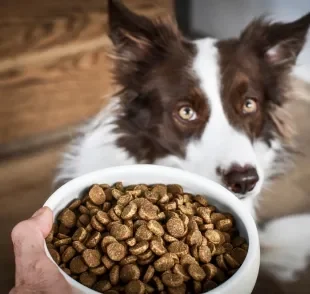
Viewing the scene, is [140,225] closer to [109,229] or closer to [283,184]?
[109,229]

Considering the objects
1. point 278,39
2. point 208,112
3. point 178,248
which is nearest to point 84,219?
point 178,248

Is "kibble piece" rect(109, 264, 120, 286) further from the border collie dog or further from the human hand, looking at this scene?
the border collie dog

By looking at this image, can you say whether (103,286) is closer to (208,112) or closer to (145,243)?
(145,243)

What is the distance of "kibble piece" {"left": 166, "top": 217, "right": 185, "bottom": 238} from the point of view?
52 centimetres

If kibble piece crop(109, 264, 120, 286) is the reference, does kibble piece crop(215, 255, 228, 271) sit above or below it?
above

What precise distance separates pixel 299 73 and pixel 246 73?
0.11 m

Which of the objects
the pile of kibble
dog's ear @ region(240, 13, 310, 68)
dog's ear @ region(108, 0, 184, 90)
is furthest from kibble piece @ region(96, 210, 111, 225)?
dog's ear @ region(240, 13, 310, 68)

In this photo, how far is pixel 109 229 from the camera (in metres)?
0.53

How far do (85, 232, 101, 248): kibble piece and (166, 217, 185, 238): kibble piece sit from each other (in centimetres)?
8

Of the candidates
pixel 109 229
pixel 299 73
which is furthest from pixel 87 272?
pixel 299 73

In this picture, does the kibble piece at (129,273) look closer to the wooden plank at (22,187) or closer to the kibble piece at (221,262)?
the kibble piece at (221,262)

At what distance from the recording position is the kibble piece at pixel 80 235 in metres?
0.53

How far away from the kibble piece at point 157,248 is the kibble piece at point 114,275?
43mm

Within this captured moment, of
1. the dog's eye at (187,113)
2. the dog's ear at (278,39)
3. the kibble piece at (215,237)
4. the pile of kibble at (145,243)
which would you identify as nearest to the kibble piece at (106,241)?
the pile of kibble at (145,243)
